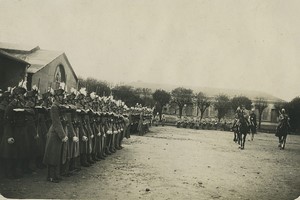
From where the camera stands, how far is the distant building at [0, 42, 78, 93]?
18.5 m

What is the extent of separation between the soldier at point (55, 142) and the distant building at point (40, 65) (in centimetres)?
939

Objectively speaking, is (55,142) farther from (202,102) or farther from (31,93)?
(202,102)

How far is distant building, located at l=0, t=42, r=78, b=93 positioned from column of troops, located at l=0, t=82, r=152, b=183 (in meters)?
8.17

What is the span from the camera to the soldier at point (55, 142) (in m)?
6.51

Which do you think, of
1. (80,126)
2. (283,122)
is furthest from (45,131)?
(283,122)

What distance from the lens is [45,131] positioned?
771cm

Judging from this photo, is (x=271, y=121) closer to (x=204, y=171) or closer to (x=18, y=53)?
(x=18, y=53)

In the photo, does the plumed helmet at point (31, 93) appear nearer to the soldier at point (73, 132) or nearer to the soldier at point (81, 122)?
A: the soldier at point (73, 132)

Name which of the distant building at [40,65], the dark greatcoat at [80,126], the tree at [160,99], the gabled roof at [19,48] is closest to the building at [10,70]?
the distant building at [40,65]

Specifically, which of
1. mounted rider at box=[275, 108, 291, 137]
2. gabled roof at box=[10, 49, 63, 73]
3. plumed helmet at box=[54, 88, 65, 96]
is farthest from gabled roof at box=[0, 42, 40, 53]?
mounted rider at box=[275, 108, 291, 137]

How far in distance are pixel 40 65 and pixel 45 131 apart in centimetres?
1382

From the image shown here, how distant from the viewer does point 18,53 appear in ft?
67.2

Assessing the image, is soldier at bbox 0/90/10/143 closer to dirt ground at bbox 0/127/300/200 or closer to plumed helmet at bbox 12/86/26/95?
plumed helmet at bbox 12/86/26/95

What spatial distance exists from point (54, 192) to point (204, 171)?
4.34 m
